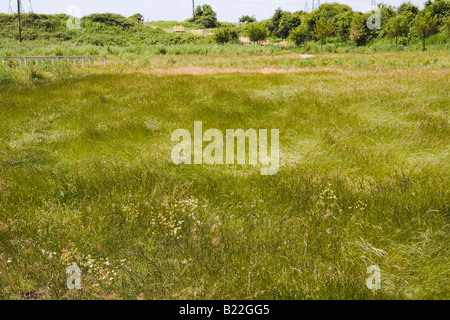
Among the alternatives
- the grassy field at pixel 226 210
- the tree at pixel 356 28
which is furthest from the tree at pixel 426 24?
the grassy field at pixel 226 210

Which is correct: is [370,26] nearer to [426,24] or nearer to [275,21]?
[426,24]

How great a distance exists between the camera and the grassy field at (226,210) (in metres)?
2.08

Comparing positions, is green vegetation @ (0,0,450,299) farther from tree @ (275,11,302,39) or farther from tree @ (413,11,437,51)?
tree @ (275,11,302,39)

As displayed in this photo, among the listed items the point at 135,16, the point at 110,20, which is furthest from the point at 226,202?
the point at 135,16

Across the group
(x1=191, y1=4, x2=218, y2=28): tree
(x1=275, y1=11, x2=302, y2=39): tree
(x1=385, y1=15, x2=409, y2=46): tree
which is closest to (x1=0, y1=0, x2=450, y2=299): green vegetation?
(x1=385, y1=15, x2=409, y2=46): tree

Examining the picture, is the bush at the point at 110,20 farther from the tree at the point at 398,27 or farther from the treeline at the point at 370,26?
the tree at the point at 398,27

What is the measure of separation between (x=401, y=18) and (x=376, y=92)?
4080 centimetres

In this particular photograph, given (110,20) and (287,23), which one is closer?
(287,23)

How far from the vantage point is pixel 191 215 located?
2.96 meters

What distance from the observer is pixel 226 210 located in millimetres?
3240

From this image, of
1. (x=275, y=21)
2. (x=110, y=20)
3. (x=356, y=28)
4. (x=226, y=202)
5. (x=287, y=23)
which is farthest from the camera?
(x=275, y=21)

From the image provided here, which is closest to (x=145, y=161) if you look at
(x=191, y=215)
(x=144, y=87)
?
(x=191, y=215)

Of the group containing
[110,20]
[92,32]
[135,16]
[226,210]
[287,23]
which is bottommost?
[226,210]

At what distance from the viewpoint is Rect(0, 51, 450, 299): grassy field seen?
6.82 ft
